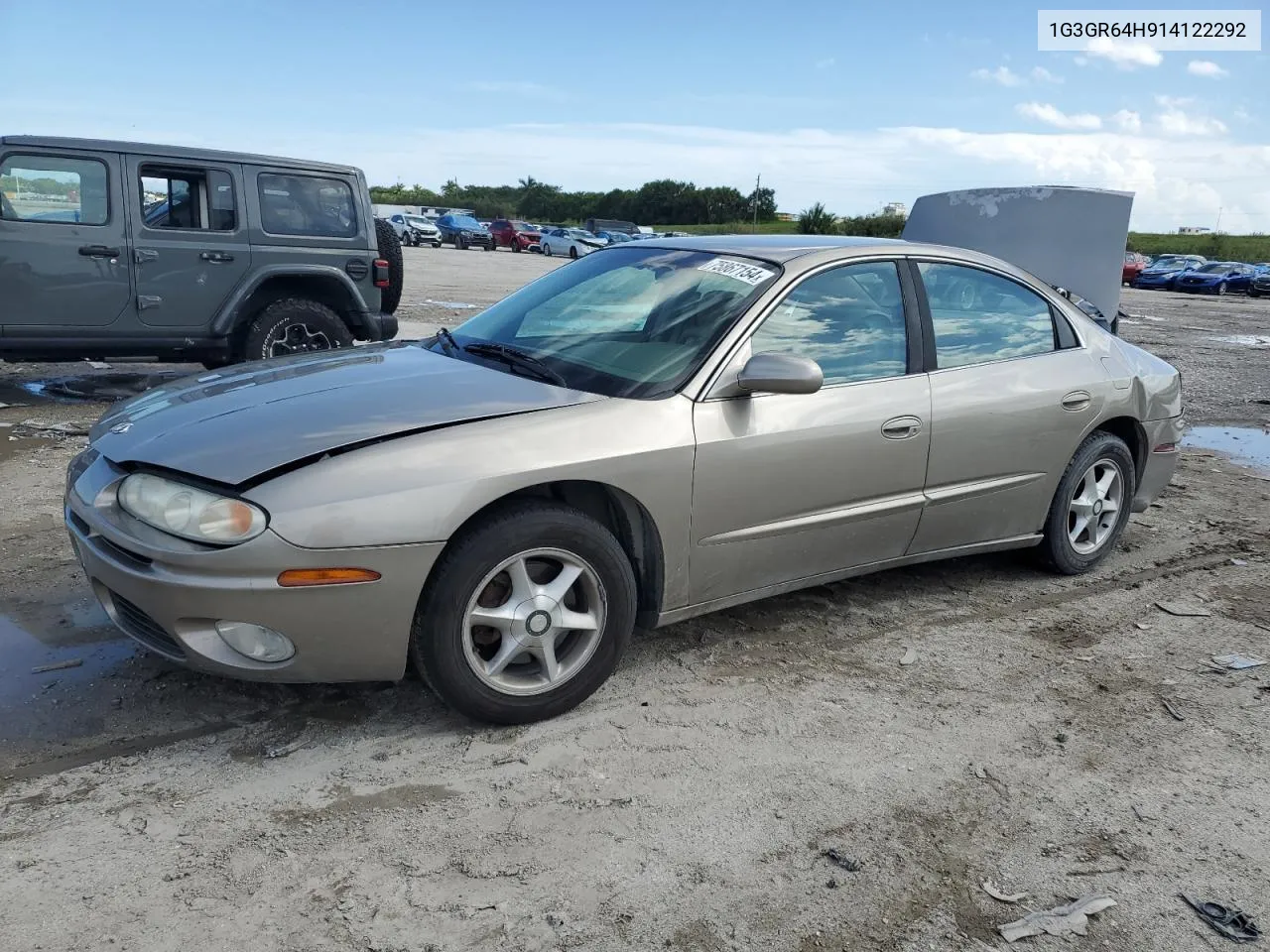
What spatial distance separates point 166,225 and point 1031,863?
7447mm

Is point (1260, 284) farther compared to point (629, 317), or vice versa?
point (1260, 284)

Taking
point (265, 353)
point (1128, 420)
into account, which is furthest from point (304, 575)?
point (265, 353)

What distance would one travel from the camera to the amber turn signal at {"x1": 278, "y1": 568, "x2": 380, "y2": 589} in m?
2.78

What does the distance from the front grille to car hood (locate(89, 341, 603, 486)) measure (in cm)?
43

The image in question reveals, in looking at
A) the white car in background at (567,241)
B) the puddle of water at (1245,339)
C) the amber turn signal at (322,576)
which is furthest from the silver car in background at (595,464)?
the white car in background at (567,241)

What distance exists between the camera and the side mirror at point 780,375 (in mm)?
3391

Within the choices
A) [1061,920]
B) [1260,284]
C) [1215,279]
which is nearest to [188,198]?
[1061,920]

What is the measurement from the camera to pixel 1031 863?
8.64 feet

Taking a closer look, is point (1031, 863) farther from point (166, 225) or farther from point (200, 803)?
point (166, 225)

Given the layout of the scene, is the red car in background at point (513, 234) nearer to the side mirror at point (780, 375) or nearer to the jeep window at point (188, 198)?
the jeep window at point (188, 198)

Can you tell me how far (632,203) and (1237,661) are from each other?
8468 cm

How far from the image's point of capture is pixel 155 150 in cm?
761

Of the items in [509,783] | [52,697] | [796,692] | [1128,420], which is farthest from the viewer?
[1128,420]

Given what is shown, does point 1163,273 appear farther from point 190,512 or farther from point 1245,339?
point 190,512
